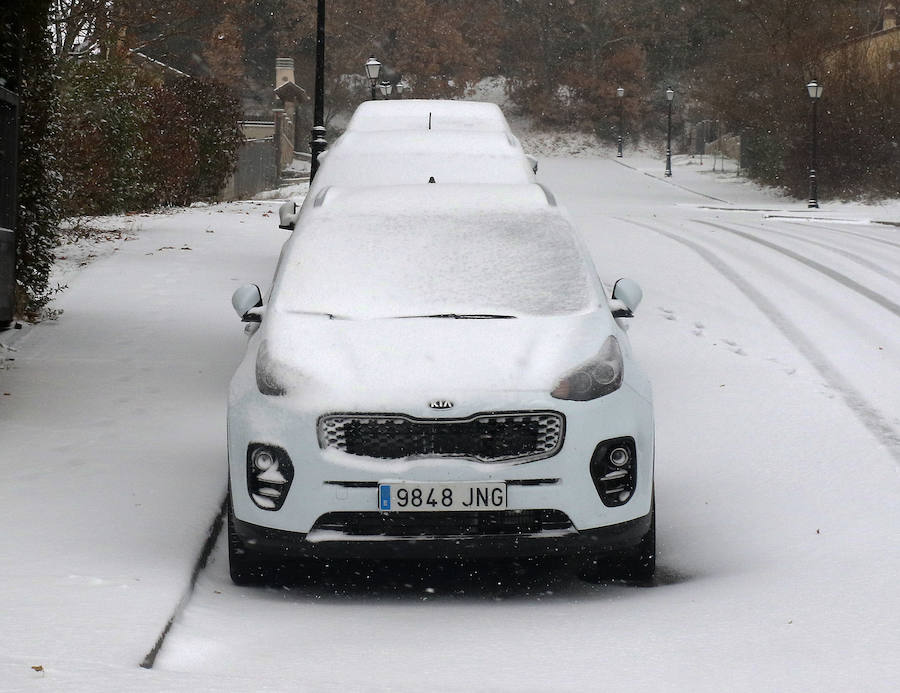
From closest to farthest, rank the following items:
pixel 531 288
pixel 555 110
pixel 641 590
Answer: pixel 641 590 → pixel 531 288 → pixel 555 110

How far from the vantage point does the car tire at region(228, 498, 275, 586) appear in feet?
18.5

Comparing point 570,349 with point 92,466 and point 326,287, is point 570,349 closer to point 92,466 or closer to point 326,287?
point 326,287

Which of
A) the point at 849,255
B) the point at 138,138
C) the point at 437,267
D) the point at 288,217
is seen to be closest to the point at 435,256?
the point at 437,267

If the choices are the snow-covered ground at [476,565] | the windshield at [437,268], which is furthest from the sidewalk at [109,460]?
the windshield at [437,268]

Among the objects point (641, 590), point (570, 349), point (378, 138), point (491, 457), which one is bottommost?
point (641, 590)

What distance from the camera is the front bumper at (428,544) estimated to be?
5.38 meters

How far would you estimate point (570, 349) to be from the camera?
5.74m

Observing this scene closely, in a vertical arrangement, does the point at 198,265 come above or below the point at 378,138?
below

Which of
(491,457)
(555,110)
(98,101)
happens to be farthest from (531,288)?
(555,110)

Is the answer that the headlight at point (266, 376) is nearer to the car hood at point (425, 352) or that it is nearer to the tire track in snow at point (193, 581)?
the car hood at point (425, 352)

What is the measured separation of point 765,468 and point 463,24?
73295 millimetres

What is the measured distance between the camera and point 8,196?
10.6 m

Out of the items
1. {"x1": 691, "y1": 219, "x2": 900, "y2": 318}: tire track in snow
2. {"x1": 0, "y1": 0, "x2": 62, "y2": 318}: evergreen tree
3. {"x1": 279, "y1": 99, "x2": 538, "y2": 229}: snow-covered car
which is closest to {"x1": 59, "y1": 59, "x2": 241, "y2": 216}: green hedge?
{"x1": 0, "y1": 0, "x2": 62, "y2": 318}: evergreen tree

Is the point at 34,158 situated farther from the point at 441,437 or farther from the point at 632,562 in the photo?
the point at 632,562
